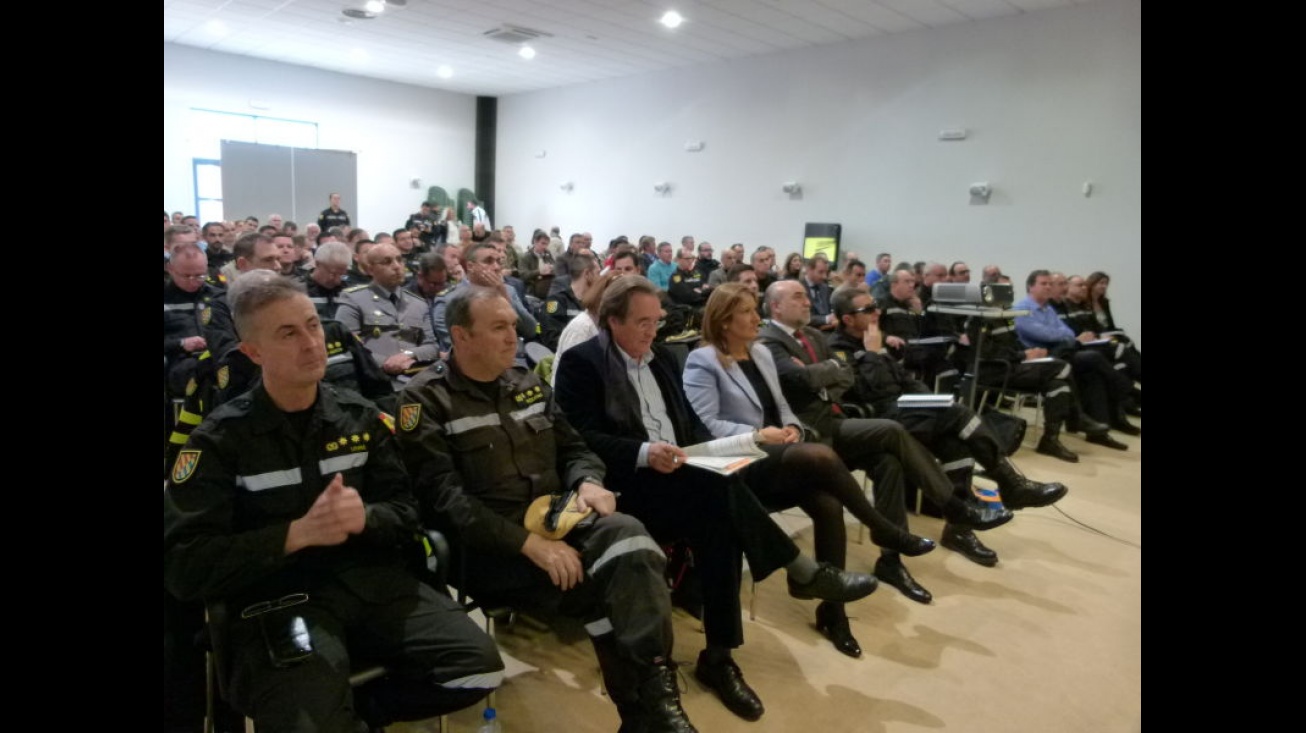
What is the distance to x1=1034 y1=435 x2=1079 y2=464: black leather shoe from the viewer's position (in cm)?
517

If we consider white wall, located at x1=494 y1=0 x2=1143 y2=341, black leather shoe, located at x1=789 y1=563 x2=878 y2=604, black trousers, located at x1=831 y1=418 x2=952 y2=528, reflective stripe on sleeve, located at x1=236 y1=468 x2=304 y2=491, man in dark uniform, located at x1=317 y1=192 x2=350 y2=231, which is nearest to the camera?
reflective stripe on sleeve, located at x1=236 y1=468 x2=304 y2=491

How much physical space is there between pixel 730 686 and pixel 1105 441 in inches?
177

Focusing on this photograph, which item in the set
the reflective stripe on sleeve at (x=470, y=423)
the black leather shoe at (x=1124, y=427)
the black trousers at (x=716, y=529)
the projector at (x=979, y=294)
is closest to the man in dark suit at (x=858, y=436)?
the black trousers at (x=716, y=529)

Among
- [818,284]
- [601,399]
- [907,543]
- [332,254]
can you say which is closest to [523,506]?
[601,399]

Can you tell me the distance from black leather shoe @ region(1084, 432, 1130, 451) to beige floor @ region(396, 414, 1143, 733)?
224cm

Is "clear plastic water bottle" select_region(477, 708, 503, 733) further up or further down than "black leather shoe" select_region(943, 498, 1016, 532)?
further down

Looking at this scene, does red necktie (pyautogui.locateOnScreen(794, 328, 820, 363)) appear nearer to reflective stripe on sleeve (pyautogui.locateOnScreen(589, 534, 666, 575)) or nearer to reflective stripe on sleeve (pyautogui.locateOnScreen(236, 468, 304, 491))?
reflective stripe on sleeve (pyautogui.locateOnScreen(589, 534, 666, 575))

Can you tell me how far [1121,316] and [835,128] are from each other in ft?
13.5

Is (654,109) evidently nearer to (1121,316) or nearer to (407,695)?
(1121,316)

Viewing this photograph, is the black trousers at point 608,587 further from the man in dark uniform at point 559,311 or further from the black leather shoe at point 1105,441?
the black leather shoe at point 1105,441

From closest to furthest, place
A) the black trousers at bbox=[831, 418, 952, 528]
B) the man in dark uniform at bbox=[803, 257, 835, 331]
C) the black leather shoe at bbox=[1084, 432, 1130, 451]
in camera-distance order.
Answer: the black trousers at bbox=[831, 418, 952, 528]
the black leather shoe at bbox=[1084, 432, 1130, 451]
the man in dark uniform at bbox=[803, 257, 835, 331]

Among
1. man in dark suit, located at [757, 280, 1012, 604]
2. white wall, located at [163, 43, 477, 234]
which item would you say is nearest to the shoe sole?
man in dark suit, located at [757, 280, 1012, 604]
